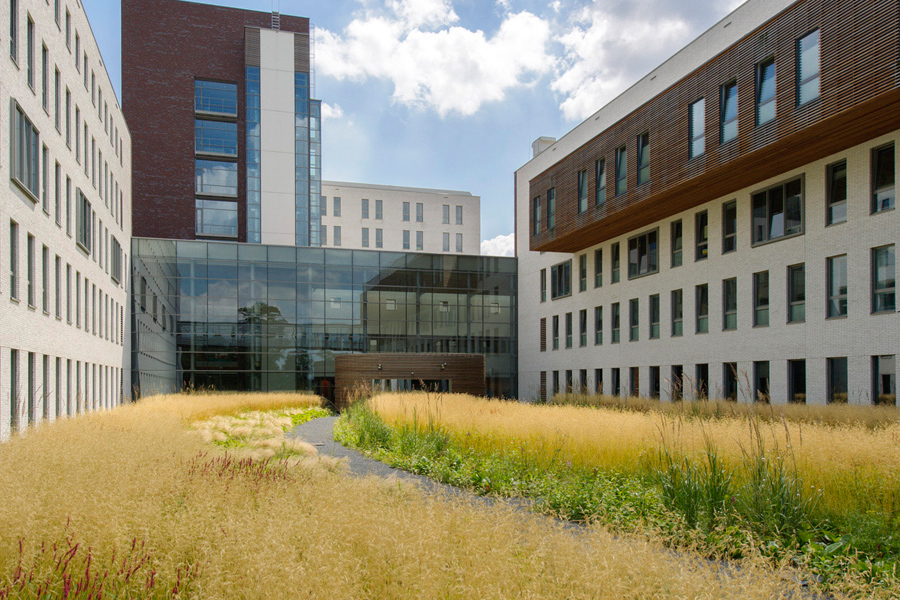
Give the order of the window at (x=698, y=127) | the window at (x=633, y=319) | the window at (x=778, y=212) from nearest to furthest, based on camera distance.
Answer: the window at (x=778, y=212) < the window at (x=698, y=127) < the window at (x=633, y=319)

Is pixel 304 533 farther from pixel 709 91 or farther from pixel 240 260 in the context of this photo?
pixel 240 260

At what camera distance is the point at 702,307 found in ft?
80.8

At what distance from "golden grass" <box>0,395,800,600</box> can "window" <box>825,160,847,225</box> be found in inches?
691

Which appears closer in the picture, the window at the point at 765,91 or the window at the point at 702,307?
the window at the point at 765,91

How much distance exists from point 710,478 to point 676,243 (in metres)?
20.9

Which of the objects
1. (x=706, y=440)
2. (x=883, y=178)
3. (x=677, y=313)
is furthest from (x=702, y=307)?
(x=706, y=440)

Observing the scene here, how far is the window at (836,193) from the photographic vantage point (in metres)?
18.6

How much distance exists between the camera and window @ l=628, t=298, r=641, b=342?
28.3 m

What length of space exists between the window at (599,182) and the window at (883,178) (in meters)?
10.9

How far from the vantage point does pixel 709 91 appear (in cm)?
2125

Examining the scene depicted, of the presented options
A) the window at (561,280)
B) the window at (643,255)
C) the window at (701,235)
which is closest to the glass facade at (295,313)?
the window at (561,280)

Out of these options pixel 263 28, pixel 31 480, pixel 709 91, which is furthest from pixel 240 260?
pixel 31 480

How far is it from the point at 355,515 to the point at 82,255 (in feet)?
77.4

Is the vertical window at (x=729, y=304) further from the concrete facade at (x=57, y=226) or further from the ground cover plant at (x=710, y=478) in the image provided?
the concrete facade at (x=57, y=226)
